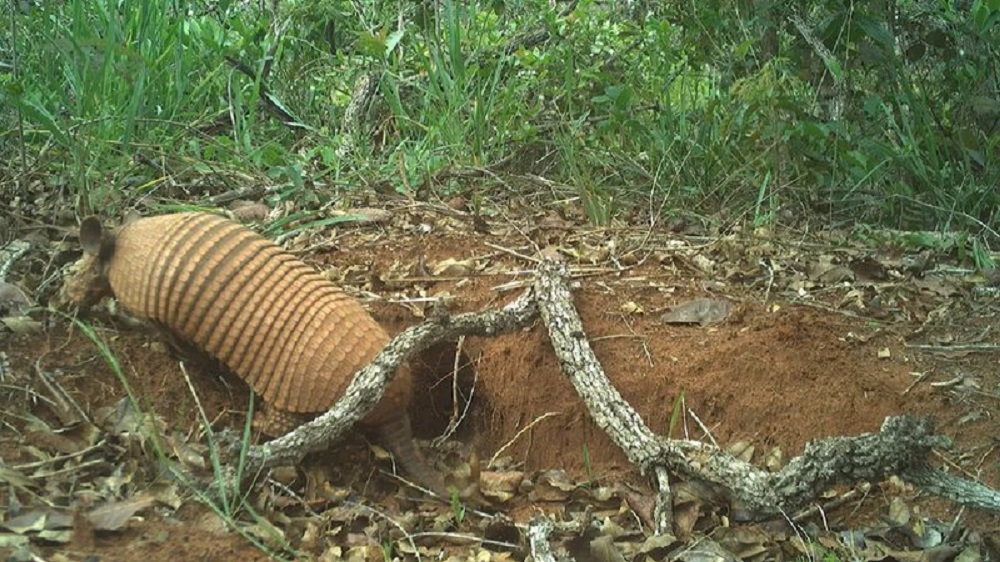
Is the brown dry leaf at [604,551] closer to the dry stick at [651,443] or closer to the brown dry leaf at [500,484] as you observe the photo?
the dry stick at [651,443]

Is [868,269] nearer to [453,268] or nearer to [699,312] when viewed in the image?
[699,312]

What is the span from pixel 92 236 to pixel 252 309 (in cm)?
55

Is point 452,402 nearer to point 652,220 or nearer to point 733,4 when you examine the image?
point 652,220

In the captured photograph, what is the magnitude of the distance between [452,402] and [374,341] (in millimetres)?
474

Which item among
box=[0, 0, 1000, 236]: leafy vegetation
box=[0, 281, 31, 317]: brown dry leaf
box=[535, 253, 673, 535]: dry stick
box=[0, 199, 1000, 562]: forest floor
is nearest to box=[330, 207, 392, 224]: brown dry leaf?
box=[0, 199, 1000, 562]: forest floor

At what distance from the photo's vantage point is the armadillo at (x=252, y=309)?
2.82 m

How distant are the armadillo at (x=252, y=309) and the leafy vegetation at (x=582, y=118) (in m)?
0.58

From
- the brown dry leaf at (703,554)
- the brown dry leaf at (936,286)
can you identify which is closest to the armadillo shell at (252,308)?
the brown dry leaf at (703,554)

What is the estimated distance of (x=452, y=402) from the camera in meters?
Result: 3.25

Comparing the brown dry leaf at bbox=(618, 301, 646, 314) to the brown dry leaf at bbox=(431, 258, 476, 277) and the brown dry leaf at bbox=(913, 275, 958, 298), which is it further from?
the brown dry leaf at bbox=(913, 275, 958, 298)

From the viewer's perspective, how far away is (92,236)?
3.05 m

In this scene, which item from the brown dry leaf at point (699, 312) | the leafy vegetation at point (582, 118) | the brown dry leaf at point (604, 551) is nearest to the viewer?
the brown dry leaf at point (604, 551)

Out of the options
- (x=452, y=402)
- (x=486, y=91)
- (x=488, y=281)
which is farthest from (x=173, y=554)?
(x=486, y=91)

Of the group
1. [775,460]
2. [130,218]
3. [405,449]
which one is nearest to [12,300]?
[130,218]
